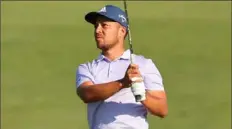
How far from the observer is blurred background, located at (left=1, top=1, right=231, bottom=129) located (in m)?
12.3

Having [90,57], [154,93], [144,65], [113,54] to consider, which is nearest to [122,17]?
[113,54]

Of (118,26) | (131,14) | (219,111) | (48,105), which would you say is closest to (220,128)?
(219,111)

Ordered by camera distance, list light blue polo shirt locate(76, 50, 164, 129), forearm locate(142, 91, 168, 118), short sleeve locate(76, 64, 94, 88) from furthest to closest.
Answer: short sleeve locate(76, 64, 94, 88)
light blue polo shirt locate(76, 50, 164, 129)
forearm locate(142, 91, 168, 118)

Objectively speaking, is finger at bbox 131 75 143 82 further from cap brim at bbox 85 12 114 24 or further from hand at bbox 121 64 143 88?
cap brim at bbox 85 12 114 24

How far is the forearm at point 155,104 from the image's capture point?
Answer: 185 inches

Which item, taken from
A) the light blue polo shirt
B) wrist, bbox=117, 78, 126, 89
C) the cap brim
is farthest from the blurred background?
wrist, bbox=117, 78, 126, 89

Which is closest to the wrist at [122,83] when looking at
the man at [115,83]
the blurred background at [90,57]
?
the man at [115,83]

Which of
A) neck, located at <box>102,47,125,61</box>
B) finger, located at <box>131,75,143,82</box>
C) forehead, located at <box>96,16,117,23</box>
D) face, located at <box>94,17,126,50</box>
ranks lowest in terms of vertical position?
finger, located at <box>131,75,143,82</box>

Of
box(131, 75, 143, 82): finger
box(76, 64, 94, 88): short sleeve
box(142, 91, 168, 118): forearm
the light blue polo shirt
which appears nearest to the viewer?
box(131, 75, 143, 82): finger

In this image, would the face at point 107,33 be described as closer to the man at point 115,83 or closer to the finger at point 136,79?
the man at point 115,83

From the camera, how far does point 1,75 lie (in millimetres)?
14922

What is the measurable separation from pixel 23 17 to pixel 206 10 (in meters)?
4.44

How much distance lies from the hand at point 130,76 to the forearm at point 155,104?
14 cm

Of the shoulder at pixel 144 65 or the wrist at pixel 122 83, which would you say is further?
the shoulder at pixel 144 65
